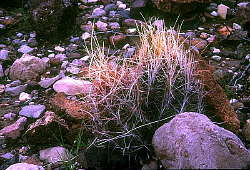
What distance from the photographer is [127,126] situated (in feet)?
8.31

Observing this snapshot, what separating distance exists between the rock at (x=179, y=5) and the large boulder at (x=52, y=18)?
0.81 meters

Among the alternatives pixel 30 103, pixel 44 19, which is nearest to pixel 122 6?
pixel 44 19

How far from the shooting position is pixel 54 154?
2697 millimetres

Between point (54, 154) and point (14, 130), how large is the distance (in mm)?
392

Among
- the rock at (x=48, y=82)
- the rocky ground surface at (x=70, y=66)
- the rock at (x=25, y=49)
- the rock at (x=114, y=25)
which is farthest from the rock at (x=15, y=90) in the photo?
the rock at (x=114, y=25)

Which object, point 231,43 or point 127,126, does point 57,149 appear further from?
point 231,43

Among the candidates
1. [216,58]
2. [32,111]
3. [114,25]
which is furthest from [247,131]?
[114,25]

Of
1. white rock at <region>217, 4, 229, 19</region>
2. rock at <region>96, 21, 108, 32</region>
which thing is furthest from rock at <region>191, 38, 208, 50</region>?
rock at <region>96, 21, 108, 32</region>

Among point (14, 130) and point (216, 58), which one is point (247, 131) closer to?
point (216, 58)

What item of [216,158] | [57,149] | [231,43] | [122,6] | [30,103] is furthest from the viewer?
[122,6]

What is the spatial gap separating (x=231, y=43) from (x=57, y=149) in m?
1.85

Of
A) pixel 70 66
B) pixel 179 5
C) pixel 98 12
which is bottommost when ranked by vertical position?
pixel 70 66

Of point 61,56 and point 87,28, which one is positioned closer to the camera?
point 61,56

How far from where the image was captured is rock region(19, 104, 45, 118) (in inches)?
121
